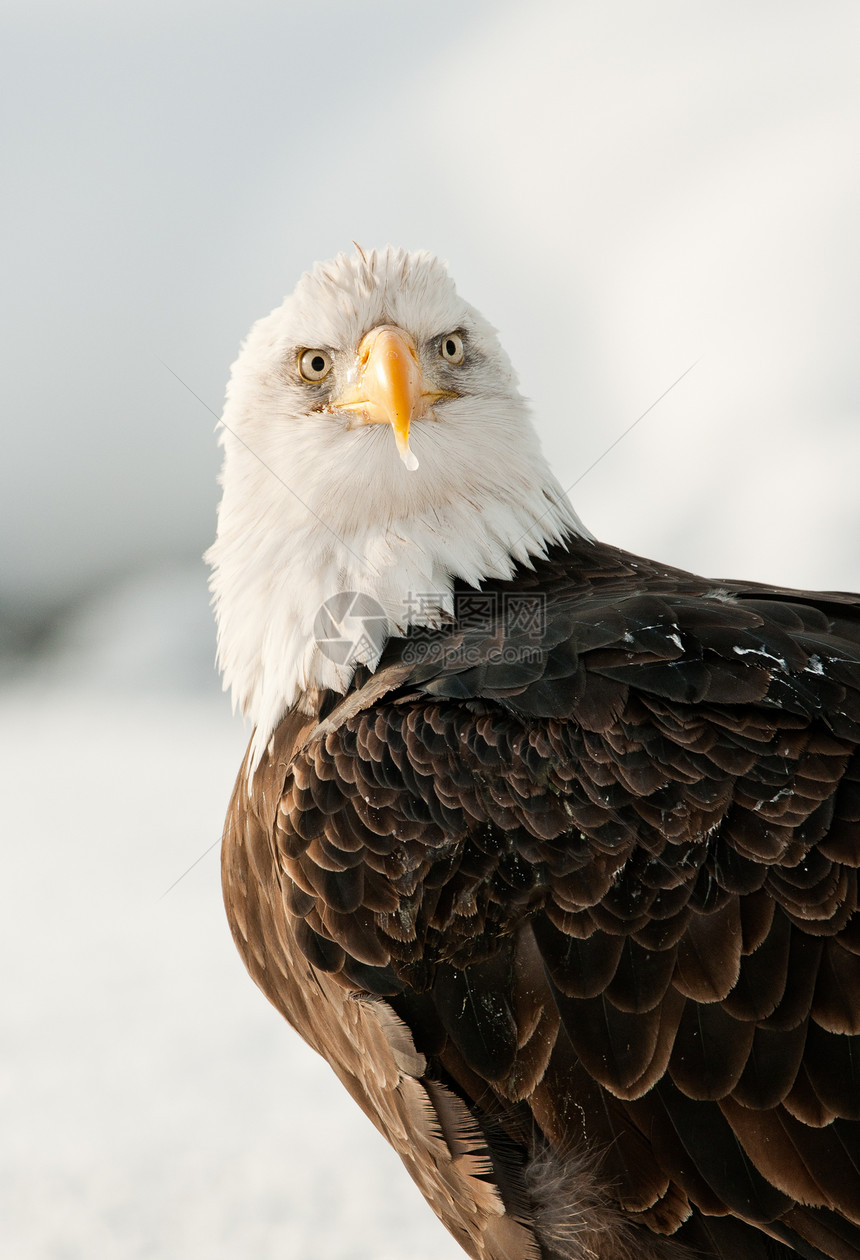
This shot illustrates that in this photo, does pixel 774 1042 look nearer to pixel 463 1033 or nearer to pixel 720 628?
pixel 463 1033

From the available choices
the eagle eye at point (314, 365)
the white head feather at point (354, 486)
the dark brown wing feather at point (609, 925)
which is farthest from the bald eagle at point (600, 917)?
the eagle eye at point (314, 365)

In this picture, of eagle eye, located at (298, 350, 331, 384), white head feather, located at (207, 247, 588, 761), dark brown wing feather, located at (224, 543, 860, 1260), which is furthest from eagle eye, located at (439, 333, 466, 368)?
dark brown wing feather, located at (224, 543, 860, 1260)

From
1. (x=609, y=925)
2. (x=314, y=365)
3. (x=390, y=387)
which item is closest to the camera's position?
(x=609, y=925)

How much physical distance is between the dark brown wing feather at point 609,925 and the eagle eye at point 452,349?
3.24 ft

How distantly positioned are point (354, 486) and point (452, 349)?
52 cm

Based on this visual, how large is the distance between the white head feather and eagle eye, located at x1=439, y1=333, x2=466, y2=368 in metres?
0.02

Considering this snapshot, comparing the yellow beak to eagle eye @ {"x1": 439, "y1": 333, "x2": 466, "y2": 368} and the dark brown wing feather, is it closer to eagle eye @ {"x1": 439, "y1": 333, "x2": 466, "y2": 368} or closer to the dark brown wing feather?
eagle eye @ {"x1": 439, "y1": 333, "x2": 466, "y2": 368}

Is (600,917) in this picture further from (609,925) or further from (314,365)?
(314,365)

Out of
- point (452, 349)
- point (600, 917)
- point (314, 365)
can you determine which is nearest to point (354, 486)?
point (314, 365)

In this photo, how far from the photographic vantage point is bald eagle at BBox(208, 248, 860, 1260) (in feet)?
7.64

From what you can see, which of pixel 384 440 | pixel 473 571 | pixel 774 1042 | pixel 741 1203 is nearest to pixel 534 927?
pixel 774 1042

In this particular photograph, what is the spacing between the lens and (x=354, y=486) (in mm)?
3117

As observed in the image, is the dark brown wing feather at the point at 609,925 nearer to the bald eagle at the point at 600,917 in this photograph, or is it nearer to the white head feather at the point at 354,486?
the bald eagle at the point at 600,917

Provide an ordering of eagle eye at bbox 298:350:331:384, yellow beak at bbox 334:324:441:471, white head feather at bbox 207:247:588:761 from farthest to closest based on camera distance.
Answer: eagle eye at bbox 298:350:331:384
white head feather at bbox 207:247:588:761
yellow beak at bbox 334:324:441:471
